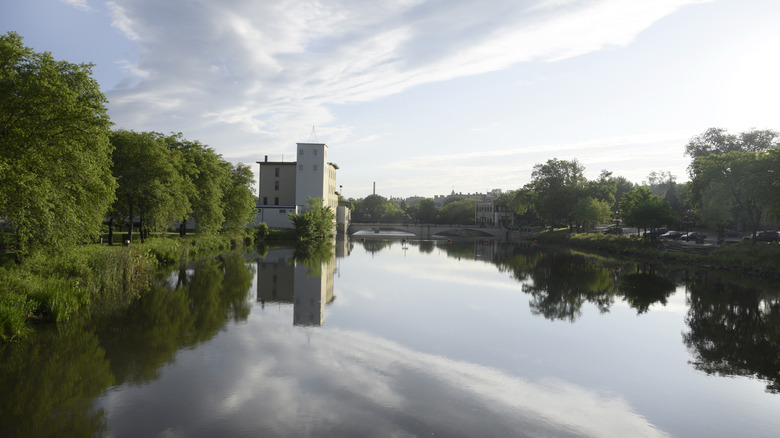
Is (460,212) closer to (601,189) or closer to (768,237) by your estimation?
(601,189)

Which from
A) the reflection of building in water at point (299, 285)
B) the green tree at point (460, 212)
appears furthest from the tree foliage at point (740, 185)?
the green tree at point (460, 212)

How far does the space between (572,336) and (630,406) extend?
750 centimetres

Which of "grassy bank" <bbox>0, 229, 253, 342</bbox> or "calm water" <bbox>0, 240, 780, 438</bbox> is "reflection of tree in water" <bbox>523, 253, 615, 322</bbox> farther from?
"grassy bank" <bbox>0, 229, 253, 342</bbox>

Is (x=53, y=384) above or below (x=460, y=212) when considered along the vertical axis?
below

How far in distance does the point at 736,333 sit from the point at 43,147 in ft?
97.9

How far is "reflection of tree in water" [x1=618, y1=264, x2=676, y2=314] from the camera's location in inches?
1099

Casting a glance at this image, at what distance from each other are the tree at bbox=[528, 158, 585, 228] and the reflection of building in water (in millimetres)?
52401

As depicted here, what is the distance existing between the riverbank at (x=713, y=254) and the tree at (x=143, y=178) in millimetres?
47438

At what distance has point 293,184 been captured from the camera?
96812 millimetres

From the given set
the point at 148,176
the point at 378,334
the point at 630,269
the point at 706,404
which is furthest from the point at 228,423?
the point at 630,269

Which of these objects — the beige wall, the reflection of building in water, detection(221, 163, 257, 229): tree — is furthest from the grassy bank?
the beige wall

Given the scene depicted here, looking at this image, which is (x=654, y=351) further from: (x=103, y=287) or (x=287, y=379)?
(x=103, y=287)

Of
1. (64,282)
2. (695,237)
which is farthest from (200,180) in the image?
(695,237)

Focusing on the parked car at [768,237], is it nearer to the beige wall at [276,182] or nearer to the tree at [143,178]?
the tree at [143,178]
